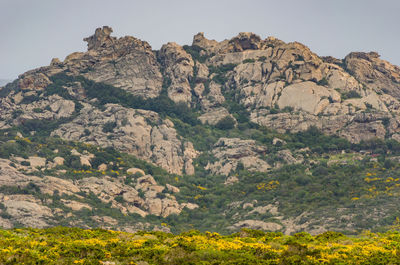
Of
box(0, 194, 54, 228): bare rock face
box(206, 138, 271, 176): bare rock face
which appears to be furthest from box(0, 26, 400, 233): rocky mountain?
box(206, 138, 271, 176): bare rock face

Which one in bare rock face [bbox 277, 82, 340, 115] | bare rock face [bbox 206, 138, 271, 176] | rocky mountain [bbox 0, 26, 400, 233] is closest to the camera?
rocky mountain [bbox 0, 26, 400, 233]

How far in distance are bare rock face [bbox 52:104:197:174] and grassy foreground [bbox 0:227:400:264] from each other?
110 metres

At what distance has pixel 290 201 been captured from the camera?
418 ft

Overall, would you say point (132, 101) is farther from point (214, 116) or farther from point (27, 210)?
point (27, 210)

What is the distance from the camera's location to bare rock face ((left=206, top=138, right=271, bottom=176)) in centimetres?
15812

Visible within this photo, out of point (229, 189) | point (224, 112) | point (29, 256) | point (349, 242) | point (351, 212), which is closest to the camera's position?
point (29, 256)

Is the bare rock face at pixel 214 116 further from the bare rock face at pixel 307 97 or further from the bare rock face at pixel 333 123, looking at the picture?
the bare rock face at pixel 307 97

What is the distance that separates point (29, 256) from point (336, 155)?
134 m

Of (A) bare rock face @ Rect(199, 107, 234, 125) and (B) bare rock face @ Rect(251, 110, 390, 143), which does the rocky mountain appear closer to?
(B) bare rock face @ Rect(251, 110, 390, 143)

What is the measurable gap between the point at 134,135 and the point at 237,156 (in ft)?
113

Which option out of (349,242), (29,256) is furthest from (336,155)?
(29,256)

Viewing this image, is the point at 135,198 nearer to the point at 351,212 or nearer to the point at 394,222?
the point at 351,212

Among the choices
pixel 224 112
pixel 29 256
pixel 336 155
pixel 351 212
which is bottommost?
pixel 29 256

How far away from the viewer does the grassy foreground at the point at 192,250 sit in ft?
134
